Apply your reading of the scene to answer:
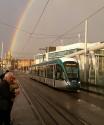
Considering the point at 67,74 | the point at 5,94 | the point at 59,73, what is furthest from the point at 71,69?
the point at 5,94

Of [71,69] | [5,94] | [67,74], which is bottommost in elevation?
[5,94]

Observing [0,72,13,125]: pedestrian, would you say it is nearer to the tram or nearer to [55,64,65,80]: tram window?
the tram

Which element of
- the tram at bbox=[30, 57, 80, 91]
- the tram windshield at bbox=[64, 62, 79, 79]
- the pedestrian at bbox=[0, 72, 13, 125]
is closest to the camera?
the pedestrian at bbox=[0, 72, 13, 125]

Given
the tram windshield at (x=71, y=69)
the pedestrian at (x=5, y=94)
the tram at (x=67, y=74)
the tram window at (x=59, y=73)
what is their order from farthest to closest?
the tram window at (x=59, y=73) < the tram windshield at (x=71, y=69) < the tram at (x=67, y=74) < the pedestrian at (x=5, y=94)

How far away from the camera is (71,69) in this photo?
36.2 m

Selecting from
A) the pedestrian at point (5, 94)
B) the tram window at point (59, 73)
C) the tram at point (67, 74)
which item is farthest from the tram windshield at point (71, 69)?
the pedestrian at point (5, 94)

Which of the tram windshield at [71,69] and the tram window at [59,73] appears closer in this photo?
the tram windshield at [71,69]

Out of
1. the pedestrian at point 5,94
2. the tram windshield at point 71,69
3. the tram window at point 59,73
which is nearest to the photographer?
the pedestrian at point 5,94

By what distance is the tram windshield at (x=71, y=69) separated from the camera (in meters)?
35.9

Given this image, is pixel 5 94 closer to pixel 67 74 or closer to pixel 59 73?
pixel 67 74

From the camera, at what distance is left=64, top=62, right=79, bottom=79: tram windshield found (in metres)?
35.9

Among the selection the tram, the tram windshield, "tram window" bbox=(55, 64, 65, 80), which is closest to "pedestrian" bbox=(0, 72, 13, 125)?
the tram

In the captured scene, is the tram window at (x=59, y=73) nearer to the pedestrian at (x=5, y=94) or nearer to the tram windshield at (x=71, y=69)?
the tram windshield at (x=71, y=69)

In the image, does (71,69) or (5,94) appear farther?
(71,69)
